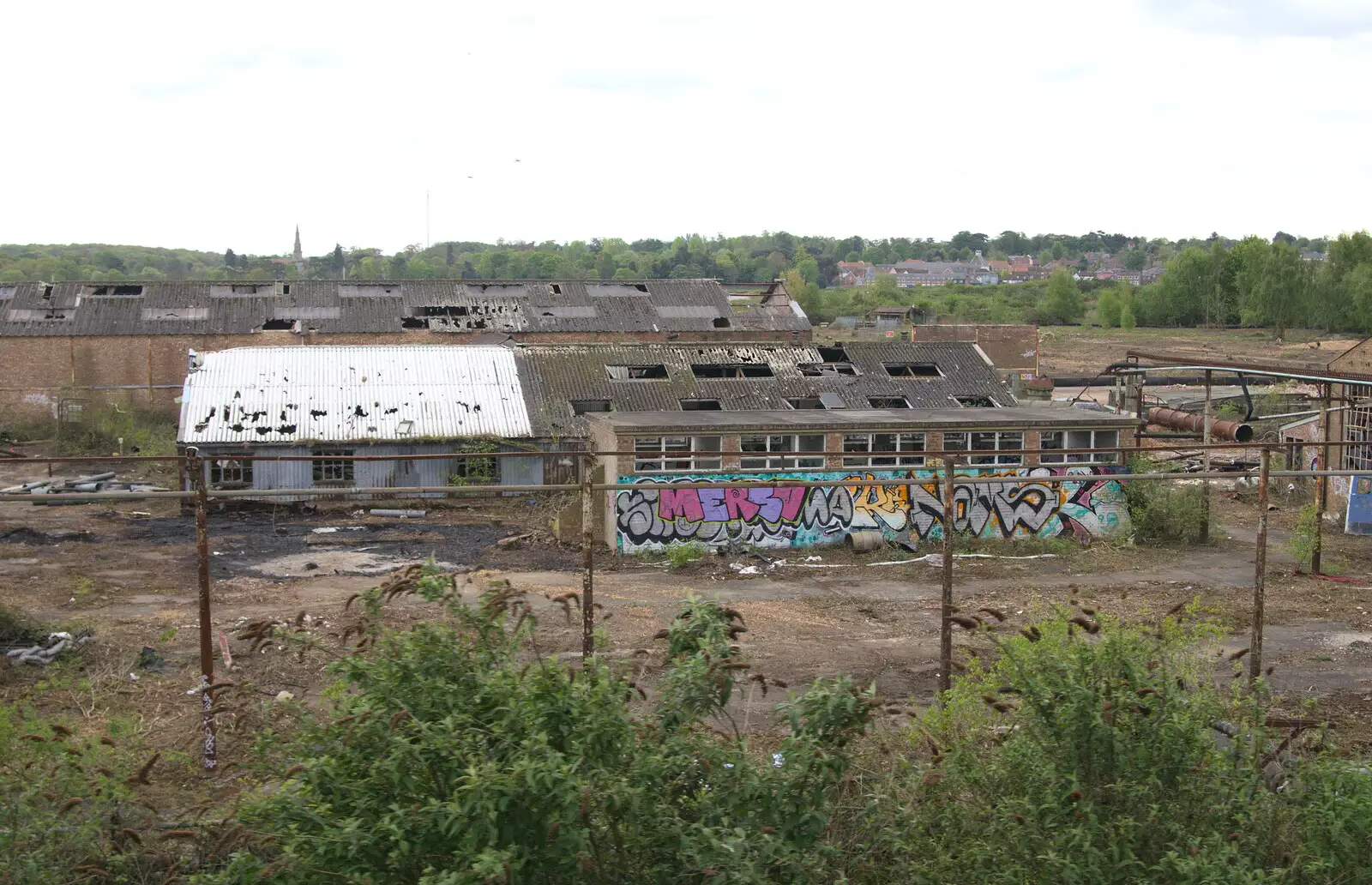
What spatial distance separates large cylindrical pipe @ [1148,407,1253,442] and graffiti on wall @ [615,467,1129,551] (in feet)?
18.2

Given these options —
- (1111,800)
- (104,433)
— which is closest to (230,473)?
(104,433)

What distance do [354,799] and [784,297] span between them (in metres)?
52.3

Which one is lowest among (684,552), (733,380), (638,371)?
(684,552)

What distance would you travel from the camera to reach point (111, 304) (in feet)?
159

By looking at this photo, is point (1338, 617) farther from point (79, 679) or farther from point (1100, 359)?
point (1100, 359)

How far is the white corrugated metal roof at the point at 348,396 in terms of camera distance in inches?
1293

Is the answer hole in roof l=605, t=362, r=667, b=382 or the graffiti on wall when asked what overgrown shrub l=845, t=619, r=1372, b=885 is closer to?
the graffiti on wall

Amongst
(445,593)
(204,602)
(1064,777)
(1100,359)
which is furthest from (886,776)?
(1100,359)

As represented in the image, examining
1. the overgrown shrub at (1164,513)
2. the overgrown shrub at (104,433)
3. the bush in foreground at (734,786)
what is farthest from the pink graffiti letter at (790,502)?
the overgrown shrub at (104,433)

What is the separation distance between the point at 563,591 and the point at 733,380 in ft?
51.3

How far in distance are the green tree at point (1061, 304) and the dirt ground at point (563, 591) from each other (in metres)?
81.4

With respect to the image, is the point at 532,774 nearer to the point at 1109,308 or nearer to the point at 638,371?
the point at 638,371

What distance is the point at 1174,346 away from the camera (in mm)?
83375

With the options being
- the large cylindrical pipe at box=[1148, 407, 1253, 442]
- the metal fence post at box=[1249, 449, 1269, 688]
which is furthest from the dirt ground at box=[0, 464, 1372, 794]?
the large cylindrical pipe at box=[1148, 407, 1253, 442]
